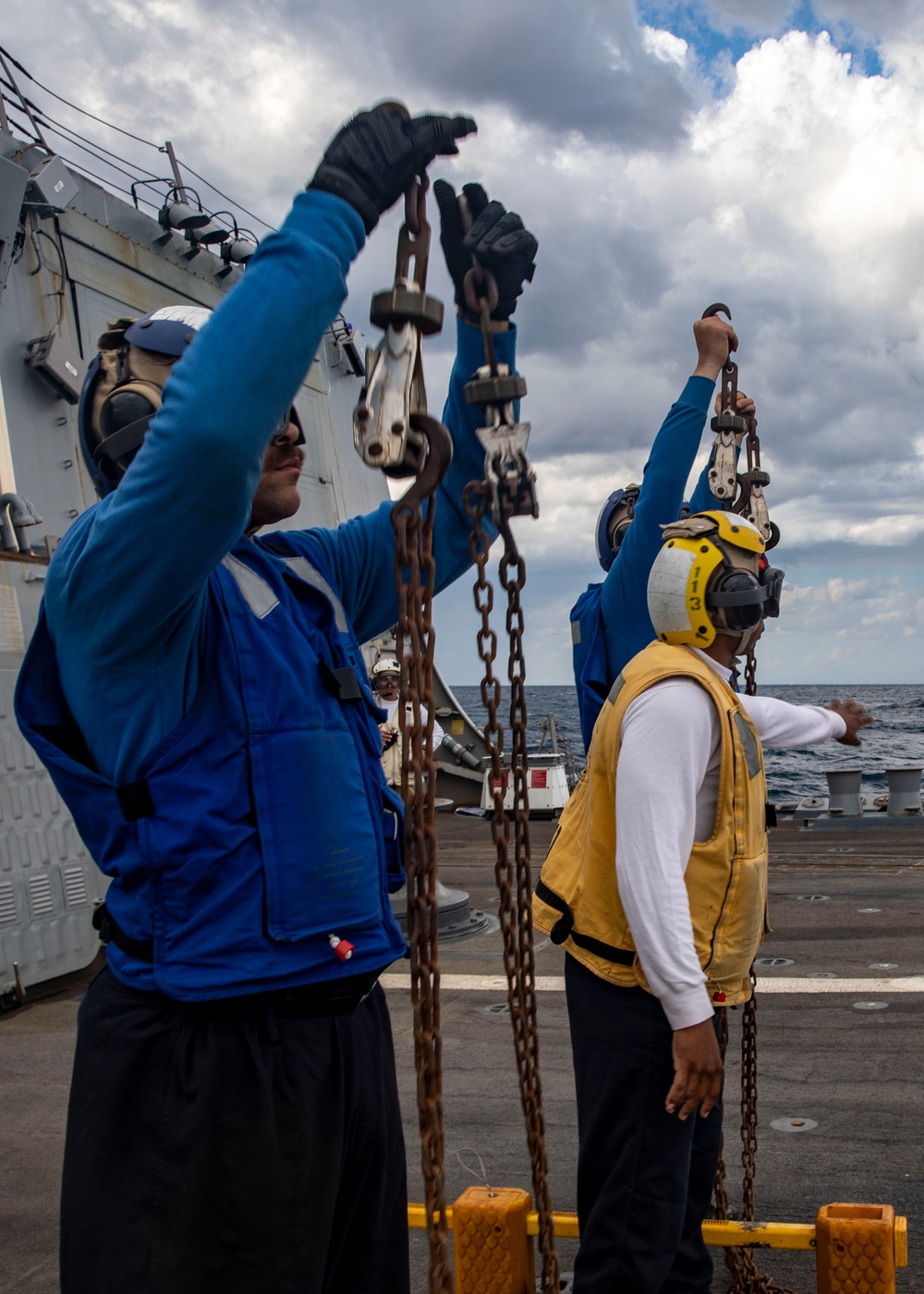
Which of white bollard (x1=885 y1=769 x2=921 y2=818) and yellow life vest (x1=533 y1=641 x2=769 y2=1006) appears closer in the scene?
yellow life vest (x1=533 y1=641 x2=769 y2=1006)

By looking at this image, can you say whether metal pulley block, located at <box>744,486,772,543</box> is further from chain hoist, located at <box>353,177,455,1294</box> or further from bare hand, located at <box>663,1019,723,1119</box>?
chain hoist, located at <box>353,177,455,1294</box>

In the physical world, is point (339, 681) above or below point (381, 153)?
below

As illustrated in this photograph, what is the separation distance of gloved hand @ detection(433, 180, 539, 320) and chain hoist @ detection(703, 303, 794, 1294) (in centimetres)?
177

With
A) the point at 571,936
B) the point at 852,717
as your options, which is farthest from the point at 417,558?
the point at 852,717

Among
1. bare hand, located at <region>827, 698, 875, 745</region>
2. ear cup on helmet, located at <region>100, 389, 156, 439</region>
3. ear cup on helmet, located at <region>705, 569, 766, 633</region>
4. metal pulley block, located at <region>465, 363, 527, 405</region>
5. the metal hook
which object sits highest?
metal pulley block, located at <region>465, 363, 527, 405</region>

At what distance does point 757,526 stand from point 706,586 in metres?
0.99

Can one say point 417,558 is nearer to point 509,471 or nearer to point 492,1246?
point 509,471

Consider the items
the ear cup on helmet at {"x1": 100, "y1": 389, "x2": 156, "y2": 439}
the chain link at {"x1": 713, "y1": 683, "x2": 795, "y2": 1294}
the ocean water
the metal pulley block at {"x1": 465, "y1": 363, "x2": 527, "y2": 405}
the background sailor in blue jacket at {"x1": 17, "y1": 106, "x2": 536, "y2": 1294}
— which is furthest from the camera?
the ocean water

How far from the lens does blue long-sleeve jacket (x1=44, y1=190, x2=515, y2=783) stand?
151cm

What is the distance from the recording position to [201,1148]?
1.76 meters

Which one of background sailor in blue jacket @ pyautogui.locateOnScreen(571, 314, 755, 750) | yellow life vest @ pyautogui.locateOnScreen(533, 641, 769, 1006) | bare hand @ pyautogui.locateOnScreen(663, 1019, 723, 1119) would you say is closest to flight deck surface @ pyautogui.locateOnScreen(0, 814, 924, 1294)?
bare hand @ pyautogui.locateOnScreen(663, 1019, 723, 1119)

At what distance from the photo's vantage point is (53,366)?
845 centimetres

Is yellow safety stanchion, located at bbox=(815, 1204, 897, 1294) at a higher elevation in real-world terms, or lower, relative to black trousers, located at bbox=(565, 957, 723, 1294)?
lower

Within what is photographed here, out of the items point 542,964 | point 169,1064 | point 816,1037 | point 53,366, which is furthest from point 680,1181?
point 53,366
